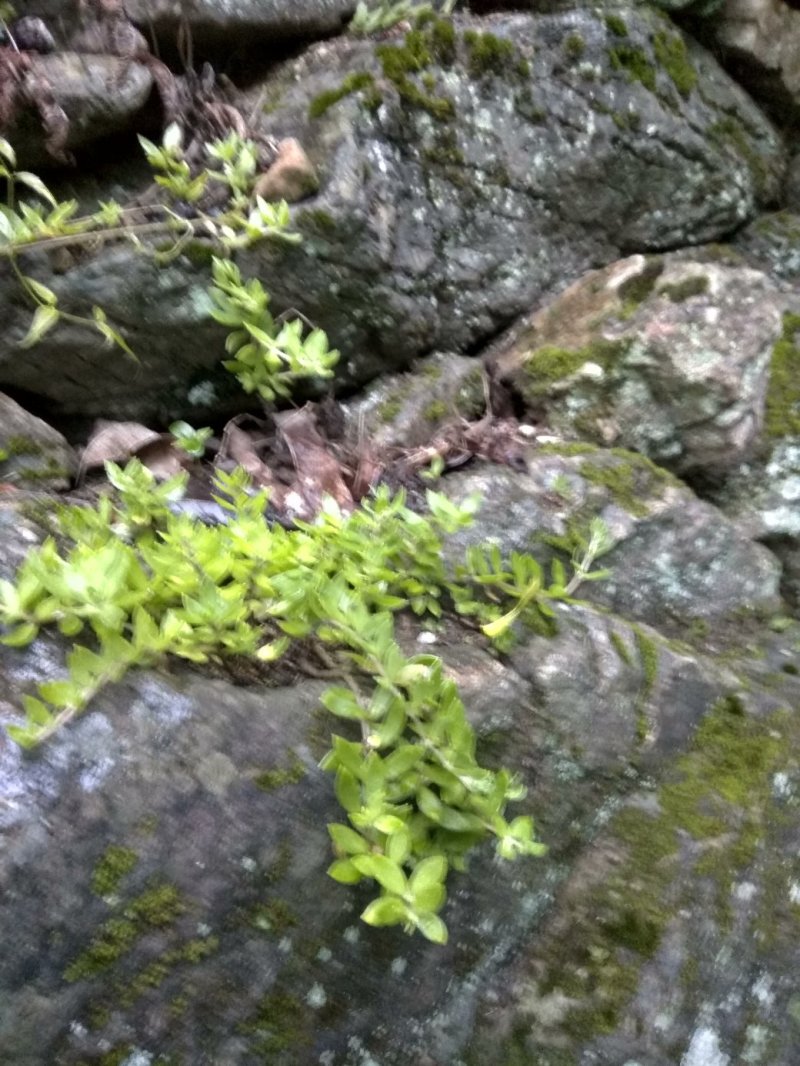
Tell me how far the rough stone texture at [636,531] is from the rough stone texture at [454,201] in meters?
0.65

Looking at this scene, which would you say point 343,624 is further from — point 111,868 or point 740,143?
point 740,143

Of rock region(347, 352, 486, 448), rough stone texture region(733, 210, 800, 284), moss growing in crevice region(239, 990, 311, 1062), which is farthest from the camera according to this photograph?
rough stone texture region(733, 210, 800, 284)

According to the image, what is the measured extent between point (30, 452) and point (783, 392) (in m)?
2.22

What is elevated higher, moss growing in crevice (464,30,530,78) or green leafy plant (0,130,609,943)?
moss growing in crevice (464,30,530,78)

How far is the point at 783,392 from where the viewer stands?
254cm

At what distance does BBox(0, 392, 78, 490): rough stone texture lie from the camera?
181 cm

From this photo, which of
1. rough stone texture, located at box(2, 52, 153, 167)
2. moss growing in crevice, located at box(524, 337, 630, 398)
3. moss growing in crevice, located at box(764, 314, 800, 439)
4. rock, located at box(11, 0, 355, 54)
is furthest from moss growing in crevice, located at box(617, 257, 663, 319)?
rough stone texture, located at box(2, 52, 153, 167)

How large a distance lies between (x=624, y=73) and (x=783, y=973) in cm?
275

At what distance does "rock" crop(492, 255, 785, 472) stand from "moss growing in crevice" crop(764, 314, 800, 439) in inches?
1.1

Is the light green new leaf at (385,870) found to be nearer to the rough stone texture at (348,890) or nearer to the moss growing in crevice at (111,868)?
the rough stone texture at (348,890)

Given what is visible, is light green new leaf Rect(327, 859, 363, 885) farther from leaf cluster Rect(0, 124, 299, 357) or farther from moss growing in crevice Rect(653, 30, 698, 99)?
moss growing in crevice Rect(653, 30, 698, 99)

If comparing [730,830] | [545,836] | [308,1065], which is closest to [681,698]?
[730,830]

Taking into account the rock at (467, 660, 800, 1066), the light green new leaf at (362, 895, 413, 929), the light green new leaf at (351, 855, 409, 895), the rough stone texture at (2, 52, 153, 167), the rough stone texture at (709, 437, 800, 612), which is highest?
the rough stone texture at (2, 52, 153, 167)

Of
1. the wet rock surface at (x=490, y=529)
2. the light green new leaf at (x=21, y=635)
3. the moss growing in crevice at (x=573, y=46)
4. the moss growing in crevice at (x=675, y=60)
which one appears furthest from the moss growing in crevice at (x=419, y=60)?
the light green new leaf at (x=21, y=635)
